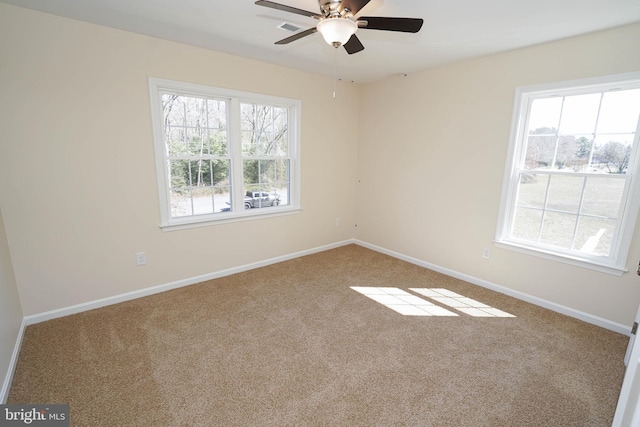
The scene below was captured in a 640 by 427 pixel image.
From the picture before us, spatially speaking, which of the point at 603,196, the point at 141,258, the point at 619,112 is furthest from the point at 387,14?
the point at 141,258

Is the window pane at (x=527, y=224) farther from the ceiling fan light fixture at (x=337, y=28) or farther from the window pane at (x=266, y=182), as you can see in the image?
the window pane at (x=266, y=182)

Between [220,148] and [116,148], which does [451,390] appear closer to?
[220,148]

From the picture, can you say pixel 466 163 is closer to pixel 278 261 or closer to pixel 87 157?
pixel 278 261

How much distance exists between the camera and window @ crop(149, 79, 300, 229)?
2914 mm

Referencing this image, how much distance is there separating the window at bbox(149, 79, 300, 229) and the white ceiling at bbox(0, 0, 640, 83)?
55cm

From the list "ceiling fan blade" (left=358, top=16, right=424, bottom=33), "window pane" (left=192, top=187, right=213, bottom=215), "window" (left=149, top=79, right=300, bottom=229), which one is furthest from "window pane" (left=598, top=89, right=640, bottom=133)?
"window pane" (left=192, top=187, right=213, bottom=215)

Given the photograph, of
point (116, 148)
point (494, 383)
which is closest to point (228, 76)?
point (116, 148)

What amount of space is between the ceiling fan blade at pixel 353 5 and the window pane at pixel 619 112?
7.63ft

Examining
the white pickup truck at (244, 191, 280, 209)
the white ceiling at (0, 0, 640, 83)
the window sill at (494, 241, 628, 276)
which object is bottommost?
the window sill at (494, 241, 628, 276)

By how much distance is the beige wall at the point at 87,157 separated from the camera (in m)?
2.21

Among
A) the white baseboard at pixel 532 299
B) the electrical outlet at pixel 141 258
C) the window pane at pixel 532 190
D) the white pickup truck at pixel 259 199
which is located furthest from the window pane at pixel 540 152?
the electrical outlet at pixel 141 258

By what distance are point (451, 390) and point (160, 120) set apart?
3247 mm

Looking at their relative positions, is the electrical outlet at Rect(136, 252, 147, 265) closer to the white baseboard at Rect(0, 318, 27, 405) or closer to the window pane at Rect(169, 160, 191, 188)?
the window pane at Rect(169, 160, 191, 188)

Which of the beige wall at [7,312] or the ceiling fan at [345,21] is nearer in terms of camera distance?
the ceiling fan at [345,21]
